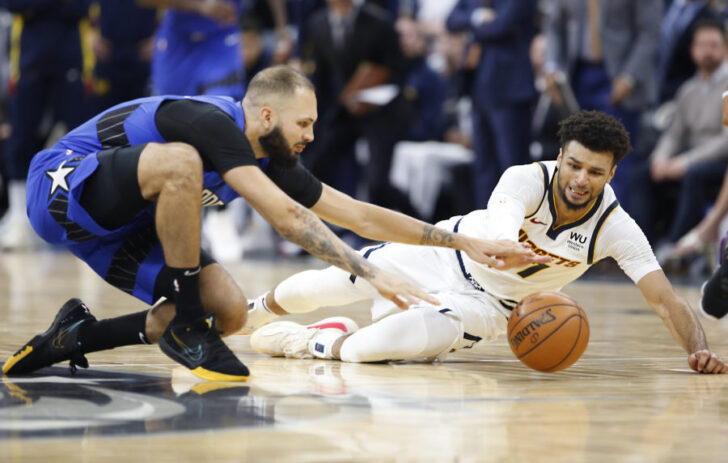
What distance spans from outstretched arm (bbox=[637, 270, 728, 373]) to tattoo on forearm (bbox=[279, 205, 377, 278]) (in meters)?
1.48

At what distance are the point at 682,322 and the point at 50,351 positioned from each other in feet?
8.18

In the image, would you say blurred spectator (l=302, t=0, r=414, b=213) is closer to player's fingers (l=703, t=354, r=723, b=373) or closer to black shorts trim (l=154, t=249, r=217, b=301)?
player's fingers (l=703, t=354, r=723, b=373)

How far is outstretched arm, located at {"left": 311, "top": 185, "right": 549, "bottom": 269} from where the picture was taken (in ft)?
13.1

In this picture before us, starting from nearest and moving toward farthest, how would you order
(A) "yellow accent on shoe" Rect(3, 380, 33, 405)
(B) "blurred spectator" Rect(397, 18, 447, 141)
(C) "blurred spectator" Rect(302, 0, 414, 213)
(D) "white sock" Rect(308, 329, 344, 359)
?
(A) "yellow accent on shoe" Rect(3, 380, 33, 405), (D) "white sock" Rect(308, 329, 344, 359), (C) "blurred spectator" Rect(302, 0, 414, 213), (B) "blurred spectator" Rect(397, 18, 447, 141)

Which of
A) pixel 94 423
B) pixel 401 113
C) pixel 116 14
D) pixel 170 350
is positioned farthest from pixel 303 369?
pixel 116 14

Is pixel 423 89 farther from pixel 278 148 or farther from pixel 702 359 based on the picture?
pixel 278 148

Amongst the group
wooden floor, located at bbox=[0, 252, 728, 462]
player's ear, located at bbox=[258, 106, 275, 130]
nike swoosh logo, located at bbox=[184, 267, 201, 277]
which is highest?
player's ear, located at bbox=[258, 106, 275, 130]

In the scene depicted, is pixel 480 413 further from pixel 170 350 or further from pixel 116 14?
pixel 116 14

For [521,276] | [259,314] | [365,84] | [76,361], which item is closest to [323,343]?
[259,314]

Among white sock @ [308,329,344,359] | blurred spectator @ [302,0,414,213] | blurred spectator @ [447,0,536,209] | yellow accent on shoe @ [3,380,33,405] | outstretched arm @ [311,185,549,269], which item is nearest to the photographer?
yellow accent on shoe @ [3,380,33,405]

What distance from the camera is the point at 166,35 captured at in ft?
31.6

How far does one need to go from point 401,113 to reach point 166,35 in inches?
107

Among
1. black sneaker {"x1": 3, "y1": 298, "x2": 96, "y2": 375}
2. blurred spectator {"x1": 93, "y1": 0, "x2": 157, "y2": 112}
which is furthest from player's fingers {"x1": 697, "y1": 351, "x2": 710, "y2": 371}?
blurred spectator {"x1": 93, "y1": 0, "x2": 157, "y2": 112}

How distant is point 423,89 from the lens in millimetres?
13914
